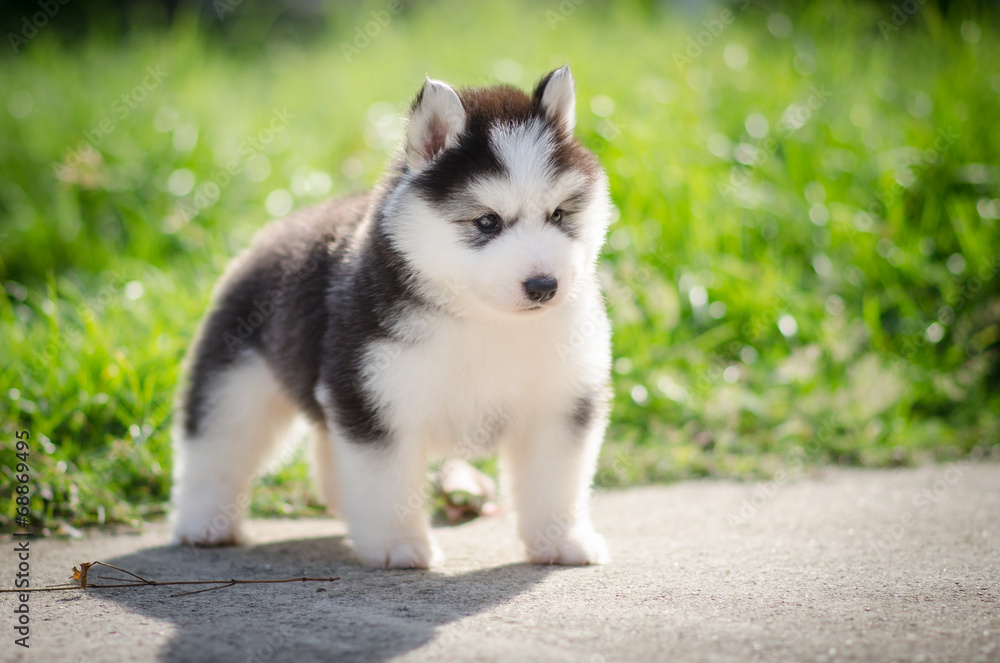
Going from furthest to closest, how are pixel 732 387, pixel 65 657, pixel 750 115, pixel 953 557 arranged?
pixel 750 115 → pixel 732 387 → pixel 953 557 → pixel 65 657

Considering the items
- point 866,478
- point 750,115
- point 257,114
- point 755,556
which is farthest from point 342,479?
point 257,114

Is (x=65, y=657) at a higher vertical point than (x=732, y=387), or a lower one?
lower

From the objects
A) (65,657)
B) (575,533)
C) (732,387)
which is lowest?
(65,657)

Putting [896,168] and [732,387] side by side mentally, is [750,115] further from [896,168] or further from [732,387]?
[732,387]

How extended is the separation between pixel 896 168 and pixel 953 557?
423 centimetres

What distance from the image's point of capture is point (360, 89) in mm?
8703

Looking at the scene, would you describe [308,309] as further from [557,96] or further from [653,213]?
[653,213]

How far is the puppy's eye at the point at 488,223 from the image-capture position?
299 cm

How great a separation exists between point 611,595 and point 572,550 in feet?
1.53

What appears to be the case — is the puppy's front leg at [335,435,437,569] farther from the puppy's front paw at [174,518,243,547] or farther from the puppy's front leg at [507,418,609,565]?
the puppy's front paw at [174,518,243,547]

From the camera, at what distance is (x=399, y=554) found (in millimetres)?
3312

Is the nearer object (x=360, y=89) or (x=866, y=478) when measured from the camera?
(x=866, y=478)

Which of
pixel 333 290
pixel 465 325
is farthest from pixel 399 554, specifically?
pixel 333 290

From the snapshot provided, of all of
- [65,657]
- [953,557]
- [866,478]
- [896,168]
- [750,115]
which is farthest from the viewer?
[750,115]
